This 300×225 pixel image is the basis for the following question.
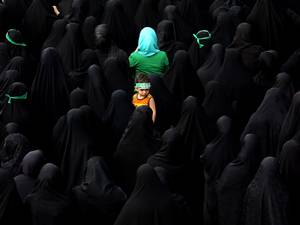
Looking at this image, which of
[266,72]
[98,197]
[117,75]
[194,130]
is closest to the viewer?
[98,197]

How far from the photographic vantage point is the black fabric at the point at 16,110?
962 centimetres

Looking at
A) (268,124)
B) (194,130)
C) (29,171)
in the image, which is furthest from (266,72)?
(29,171)

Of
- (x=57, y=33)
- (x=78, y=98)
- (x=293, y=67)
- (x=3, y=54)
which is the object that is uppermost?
(x=3, y=54)

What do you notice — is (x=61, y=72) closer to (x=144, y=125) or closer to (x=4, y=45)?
(x=4, y=45)

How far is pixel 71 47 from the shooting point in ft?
36.9

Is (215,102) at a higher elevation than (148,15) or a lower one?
lower

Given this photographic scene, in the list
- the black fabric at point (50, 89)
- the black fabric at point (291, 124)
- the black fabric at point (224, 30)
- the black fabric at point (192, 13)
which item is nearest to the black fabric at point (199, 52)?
the black fabric at point (224, 30)

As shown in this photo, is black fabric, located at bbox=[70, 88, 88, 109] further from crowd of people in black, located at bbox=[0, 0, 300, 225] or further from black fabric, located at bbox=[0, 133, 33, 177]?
black fabric, located at bbox=[0, 133, 33, 177]

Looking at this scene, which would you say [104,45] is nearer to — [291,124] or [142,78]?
[142,78]

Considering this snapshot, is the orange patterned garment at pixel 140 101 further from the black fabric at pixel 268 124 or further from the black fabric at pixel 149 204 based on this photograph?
the black fabric at pixel 149 204

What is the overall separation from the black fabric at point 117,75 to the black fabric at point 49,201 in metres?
2.70

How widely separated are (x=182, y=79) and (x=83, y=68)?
3.76ft

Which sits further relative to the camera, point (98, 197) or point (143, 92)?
point (143, 92)

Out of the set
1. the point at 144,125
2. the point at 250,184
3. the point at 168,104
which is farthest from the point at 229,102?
the point at 250,184
